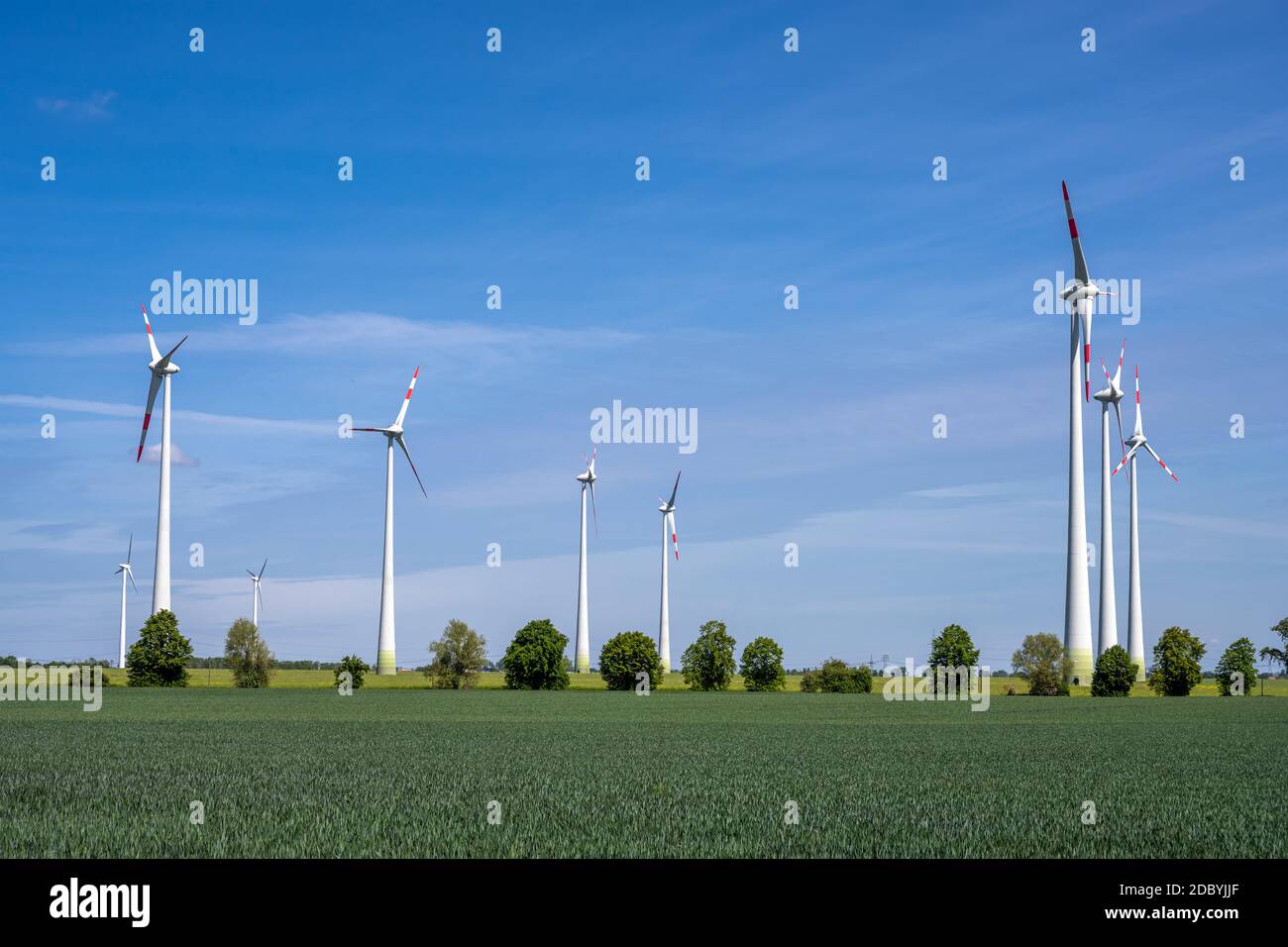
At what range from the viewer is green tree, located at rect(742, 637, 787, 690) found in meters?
152

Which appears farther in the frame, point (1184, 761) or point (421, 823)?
point (1184, 761)

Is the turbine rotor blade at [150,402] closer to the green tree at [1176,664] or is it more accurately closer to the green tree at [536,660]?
the green tree at [536,660]

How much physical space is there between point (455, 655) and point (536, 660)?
1140cm

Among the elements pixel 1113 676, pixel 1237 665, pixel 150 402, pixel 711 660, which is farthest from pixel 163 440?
pixel 1237 665

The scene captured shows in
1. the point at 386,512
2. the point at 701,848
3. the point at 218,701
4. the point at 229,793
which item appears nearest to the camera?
the point at 701,848

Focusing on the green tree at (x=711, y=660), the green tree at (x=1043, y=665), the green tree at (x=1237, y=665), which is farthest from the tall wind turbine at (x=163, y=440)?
the green tree at (x=1237, y=665)

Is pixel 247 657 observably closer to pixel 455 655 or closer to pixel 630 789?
pixel 455 655

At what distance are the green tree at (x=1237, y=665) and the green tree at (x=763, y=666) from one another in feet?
179

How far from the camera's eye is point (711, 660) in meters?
153
